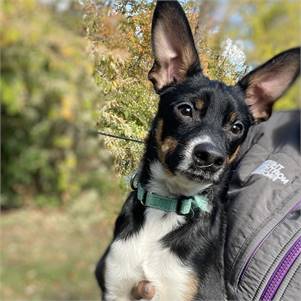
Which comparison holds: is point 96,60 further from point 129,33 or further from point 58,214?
Answer: point 58,214

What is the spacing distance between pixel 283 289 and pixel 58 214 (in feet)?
10.3

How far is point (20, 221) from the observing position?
543 centimetres

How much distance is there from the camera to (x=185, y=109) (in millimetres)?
2426

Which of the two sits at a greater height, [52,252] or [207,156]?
[207,156]

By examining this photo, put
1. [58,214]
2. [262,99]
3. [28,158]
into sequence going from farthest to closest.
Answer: [58,214] < [28,158] < [262,99]

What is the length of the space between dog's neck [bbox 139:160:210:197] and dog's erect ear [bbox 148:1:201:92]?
35cm

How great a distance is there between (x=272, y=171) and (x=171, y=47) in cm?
71

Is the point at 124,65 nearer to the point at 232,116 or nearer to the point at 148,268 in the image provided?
the point at 232,116

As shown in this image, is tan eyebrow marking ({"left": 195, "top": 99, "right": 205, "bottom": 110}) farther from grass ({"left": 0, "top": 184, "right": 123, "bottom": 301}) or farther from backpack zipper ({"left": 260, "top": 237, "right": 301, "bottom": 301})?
grass ({"left": 0, "top": 184, "right": 123, "bottom": 301})

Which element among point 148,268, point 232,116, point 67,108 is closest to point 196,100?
point 232,116

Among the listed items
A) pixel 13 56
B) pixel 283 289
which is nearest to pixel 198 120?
pixel 283 289

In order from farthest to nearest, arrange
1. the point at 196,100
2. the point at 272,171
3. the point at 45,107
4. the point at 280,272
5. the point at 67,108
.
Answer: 1. the point at 45,107
2. the point at 67,108
3. the point at 272,171
4. the point at 196,100
5. the point at 280,272

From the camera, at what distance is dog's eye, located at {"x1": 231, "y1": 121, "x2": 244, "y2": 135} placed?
247 cm

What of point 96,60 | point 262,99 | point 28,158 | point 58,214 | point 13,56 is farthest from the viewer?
point 58,214
